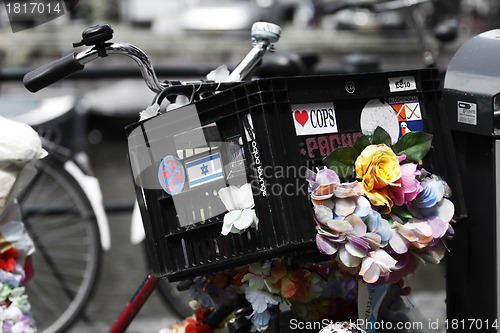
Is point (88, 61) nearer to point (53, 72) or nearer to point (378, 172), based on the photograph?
point (53, 72)

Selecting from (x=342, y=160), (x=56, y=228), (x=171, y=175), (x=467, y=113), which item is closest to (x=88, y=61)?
(x=171, y=175)

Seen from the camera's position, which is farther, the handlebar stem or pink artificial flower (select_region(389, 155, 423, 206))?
the handlebar stem

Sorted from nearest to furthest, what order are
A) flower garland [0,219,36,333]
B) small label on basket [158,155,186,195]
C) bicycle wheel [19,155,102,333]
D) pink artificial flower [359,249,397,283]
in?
1. pink artificial flower [359,249,397,283]
2. small label on basket [158,155,186,195]
3. flower garland [0,219,36,333]
4. bicycle wheel [19,155,102,333]

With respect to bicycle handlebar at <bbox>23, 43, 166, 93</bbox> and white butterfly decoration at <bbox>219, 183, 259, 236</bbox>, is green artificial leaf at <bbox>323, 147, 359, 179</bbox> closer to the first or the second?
white butterfly decoration at <bbox>219, 183, 259, 236</bbox>

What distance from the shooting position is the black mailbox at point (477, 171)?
175 cm

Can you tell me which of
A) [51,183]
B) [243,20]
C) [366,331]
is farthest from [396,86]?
[243,20]

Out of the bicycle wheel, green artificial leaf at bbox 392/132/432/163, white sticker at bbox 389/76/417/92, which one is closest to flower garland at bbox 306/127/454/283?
green artificial leaf at bbox 392/132/432/163

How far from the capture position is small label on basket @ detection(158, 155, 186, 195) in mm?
1563

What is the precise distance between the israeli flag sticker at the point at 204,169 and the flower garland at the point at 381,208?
0.22 metres

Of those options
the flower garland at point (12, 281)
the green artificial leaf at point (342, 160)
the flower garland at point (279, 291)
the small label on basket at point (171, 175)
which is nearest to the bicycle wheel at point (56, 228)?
the flower garland at point (12, 281)

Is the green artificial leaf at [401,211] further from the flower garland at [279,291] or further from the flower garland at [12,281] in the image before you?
the flower garland at [12,281]

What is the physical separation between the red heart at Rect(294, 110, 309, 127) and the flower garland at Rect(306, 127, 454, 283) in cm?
10

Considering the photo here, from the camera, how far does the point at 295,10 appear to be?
15.0 meters

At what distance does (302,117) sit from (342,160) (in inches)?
5.3
